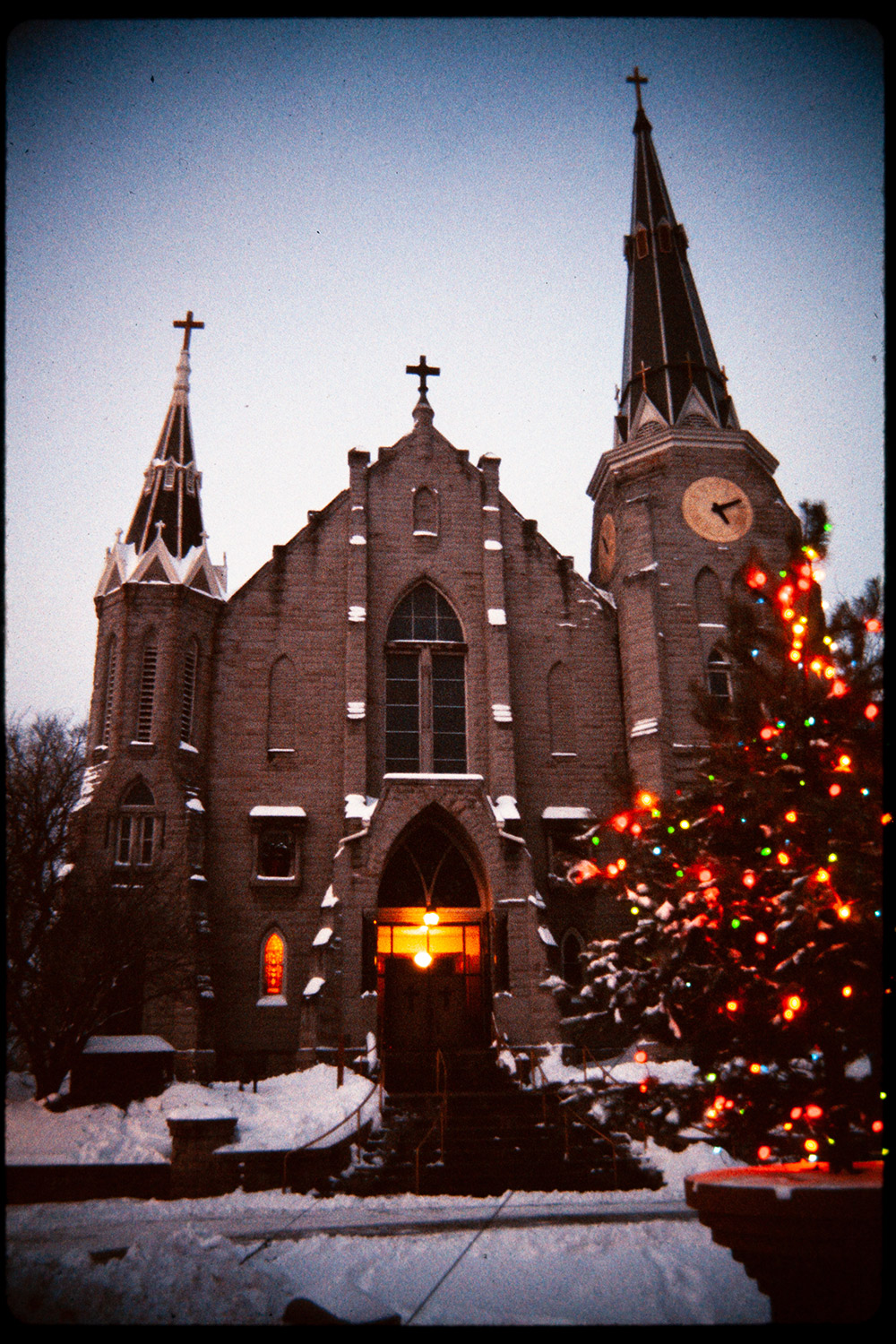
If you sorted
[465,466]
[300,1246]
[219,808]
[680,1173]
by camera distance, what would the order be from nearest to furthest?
[300,1246] → [680,1173] → [219,808] → [465,466]

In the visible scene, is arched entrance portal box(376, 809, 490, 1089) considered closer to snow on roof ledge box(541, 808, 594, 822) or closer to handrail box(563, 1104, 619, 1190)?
snow on roof ledge box(541, 808, 594, 822)

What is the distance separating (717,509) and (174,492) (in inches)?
545

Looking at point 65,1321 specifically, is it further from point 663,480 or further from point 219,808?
point 663,480

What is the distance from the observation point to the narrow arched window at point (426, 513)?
24.6m

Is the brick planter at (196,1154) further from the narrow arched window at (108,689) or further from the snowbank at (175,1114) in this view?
the narrow arched window at (108,689)

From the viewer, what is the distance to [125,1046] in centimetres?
1689

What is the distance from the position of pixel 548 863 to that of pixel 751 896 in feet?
44.0

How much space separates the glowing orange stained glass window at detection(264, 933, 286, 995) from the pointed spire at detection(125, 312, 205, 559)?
9416mm

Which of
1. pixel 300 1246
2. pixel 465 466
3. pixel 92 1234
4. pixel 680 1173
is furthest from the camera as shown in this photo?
pixel 465 466

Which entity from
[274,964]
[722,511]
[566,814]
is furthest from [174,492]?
[722,511]

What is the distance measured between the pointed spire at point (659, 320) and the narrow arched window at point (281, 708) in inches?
468

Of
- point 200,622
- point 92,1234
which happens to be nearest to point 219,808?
point 200,622

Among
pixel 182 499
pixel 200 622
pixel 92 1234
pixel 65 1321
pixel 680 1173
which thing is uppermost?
pixel 182 499

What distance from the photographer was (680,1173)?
1409 centimetres
